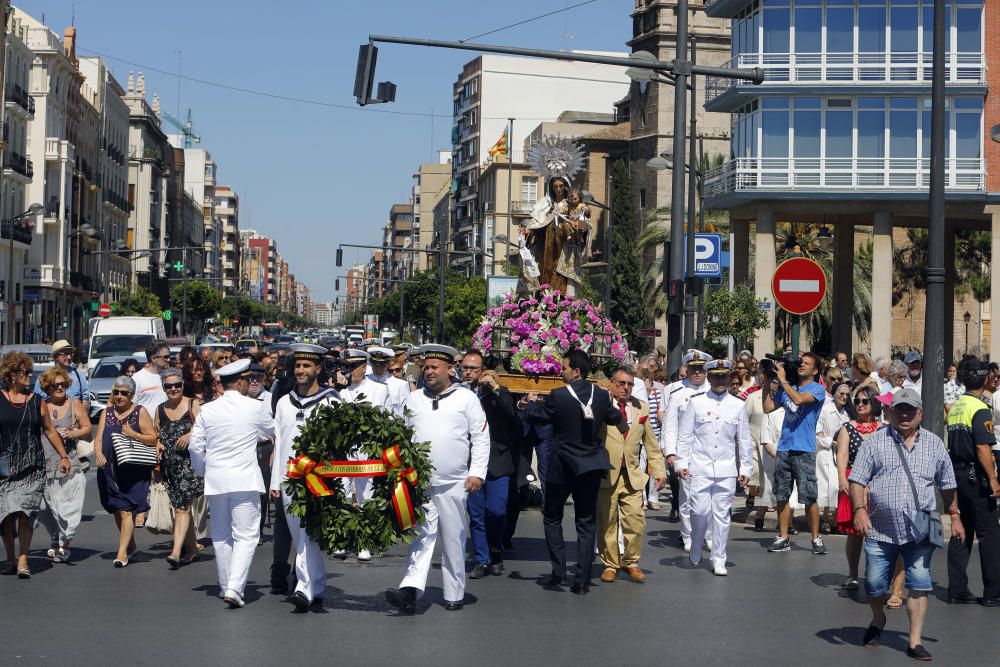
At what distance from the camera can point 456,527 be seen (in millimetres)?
10039

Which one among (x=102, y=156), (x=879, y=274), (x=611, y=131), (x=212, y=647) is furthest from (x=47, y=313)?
(x=212, y=647)

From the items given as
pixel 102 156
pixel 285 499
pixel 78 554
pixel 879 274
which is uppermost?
pixel 102 156

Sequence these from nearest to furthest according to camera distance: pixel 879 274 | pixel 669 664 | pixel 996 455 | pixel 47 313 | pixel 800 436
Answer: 1. pixel 669 664
2. pixel 996 455
3. pixel 800 436
4. pixel 879 274
5. pixel 47 313

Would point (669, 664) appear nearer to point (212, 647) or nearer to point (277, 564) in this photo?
point (212, 647)

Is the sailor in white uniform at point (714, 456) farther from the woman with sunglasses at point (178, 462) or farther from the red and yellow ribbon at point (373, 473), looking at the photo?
the woman with sunglasses at point (178, 462)

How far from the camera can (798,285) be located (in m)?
16.8

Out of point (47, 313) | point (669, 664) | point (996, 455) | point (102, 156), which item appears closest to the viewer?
point (669, 664)

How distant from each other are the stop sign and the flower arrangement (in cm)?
204

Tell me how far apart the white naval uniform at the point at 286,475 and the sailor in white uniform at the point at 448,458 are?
55 cm

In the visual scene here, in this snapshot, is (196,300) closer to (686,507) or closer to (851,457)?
(686,507)

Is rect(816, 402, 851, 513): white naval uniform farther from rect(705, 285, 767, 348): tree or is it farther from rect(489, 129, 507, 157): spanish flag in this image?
rect(489, 129, 507, 157): spanish flag

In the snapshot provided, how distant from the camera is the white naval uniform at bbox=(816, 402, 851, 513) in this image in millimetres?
14680

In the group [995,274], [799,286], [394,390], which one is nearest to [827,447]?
[799,286]

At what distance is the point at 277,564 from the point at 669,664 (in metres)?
3.53
